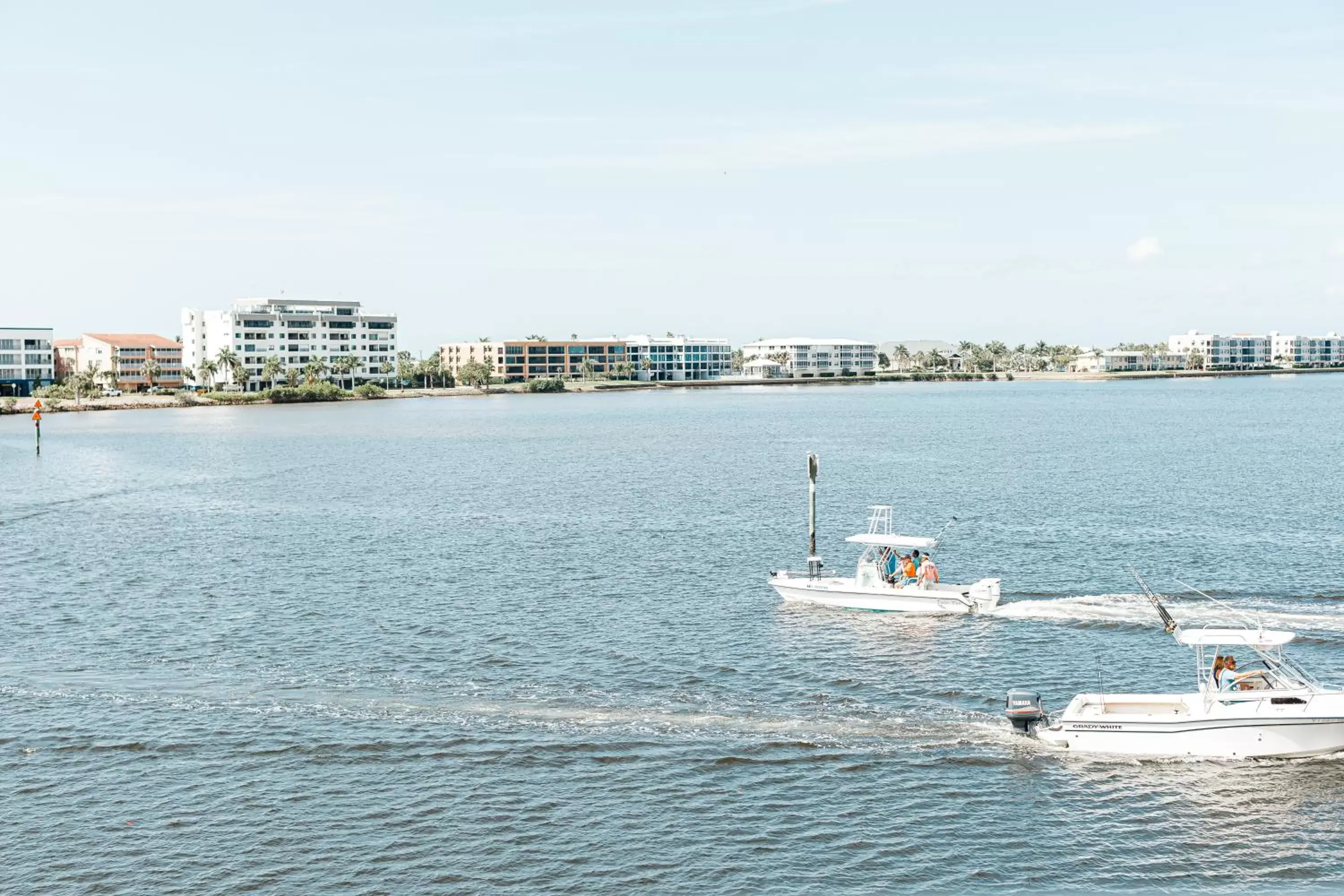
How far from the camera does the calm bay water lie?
2788cm

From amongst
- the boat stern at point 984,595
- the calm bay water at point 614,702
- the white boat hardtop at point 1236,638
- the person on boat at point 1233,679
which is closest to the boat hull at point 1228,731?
the calm bay water at point 614,702

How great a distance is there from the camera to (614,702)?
125 ft

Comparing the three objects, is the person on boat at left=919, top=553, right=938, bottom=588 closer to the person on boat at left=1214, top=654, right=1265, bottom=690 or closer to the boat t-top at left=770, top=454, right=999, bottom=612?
the boat t-top at left=770, top=454, right=999, bottom=612

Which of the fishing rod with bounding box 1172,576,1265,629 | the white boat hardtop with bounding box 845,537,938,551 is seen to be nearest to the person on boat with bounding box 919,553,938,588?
the white boat hardtop with bounding box 845,537,938,551

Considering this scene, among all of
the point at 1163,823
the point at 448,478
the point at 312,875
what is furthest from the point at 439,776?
the point at 448,478

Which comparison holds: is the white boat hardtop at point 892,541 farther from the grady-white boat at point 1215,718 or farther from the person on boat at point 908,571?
the grady-white boat at point 1215,718

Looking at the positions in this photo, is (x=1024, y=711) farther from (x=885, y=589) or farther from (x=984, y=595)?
(x=885, y=589)

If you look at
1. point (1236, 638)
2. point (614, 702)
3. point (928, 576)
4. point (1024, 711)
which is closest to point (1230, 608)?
point (928, 576)

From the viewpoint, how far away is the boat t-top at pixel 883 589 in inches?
1962

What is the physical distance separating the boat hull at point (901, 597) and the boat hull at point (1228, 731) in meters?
16.4

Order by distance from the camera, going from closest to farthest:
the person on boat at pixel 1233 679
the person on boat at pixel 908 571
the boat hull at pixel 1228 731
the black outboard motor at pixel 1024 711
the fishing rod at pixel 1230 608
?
the boat hull at pixel 1228 731
the person on boat at pixel 1233 679
the black outboard motor at pixel 1024 711
the fishing rod at pixel 1230 608
the person on boat at pixel 908 571

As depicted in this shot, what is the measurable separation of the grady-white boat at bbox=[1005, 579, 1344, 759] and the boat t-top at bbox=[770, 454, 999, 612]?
15160 millimetres

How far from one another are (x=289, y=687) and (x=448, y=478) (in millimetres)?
68904

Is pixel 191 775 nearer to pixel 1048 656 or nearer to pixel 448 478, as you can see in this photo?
pixel 1048 656
